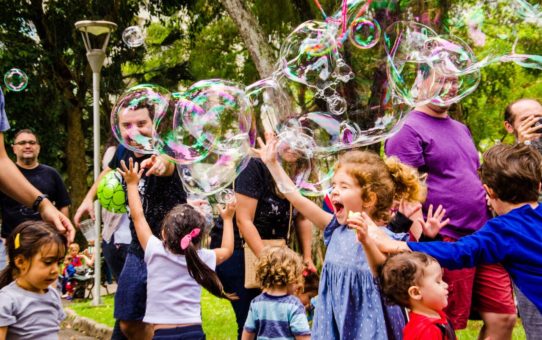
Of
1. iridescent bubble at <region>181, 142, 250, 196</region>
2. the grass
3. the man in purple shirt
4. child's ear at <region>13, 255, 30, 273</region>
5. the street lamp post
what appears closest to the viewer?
child's ear at <region>13, 255, 30, 273</region>

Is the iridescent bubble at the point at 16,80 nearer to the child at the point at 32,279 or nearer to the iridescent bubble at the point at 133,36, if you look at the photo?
the iridescent bubble at the point at 133,36

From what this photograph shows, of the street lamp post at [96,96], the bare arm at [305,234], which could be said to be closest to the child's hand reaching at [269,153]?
the bare arm at [305,234]

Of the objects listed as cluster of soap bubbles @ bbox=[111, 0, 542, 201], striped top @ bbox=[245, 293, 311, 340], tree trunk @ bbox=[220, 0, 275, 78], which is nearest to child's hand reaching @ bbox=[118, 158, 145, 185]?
cluster of soap bubbles @ bbox=[111, 0, 542, 201]

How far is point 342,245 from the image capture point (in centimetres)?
396

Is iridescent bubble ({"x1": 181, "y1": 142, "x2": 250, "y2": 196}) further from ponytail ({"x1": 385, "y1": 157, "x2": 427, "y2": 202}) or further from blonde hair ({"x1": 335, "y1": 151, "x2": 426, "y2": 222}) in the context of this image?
ponytail ({"x1": 385, "y1": 157, "x2": 427, "y2": 202})

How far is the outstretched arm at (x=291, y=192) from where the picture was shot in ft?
14.1

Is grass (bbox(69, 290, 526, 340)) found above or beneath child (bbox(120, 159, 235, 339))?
beneath

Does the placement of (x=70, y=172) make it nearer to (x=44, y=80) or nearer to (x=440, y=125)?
(x=44, y=80)

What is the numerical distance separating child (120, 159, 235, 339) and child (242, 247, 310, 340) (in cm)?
28

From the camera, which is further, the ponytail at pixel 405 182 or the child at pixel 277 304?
the child at pixel 277 304

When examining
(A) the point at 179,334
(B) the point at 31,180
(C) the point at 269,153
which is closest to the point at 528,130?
(C) the point at 269,153

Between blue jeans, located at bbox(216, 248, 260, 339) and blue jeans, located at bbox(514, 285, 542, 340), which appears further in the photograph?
blue jeans, located at bbox(216, 248, 260, 339)

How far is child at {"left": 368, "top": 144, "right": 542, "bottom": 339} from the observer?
3418mm

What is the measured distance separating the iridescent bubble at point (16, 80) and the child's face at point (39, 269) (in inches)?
187
